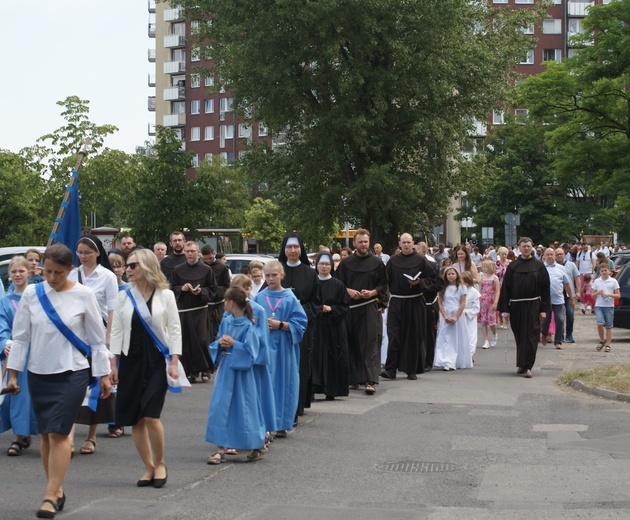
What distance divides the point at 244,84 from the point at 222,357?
2860 centimetres

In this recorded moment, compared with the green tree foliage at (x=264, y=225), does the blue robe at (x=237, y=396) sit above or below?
below

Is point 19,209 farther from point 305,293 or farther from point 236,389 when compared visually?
point 236,389

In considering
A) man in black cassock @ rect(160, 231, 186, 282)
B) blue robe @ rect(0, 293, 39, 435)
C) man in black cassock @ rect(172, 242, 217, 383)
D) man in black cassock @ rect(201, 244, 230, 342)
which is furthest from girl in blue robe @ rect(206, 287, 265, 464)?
man in black cassock @ rect(201, 244, 230, 342)

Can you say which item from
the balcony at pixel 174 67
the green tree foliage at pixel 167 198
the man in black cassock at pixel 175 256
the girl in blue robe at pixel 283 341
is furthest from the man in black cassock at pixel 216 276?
the balcony at pixel 174 67

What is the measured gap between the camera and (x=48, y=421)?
7.51m

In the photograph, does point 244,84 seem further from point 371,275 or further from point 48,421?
point 48,421

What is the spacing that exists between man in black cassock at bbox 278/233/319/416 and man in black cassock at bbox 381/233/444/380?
4.98 meters

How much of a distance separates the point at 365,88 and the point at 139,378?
96.7 ft

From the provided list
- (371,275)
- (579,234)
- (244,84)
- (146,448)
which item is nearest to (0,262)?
(371,275)

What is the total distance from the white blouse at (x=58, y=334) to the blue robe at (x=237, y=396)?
6.28 ft

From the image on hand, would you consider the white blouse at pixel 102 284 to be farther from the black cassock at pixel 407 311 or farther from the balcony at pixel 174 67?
the balcony at pixel 174 67

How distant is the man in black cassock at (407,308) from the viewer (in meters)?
17.2

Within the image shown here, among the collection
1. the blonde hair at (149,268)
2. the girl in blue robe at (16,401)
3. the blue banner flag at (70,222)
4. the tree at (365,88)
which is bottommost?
the girl in blue robe at (16,401)

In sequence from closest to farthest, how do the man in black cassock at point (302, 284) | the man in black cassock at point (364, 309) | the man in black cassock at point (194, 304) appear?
1. the man in black cassock at point (302, 284)
2. the man in black cassock at point (364, 309)
3. the man in black cassock at point (194, 304)
